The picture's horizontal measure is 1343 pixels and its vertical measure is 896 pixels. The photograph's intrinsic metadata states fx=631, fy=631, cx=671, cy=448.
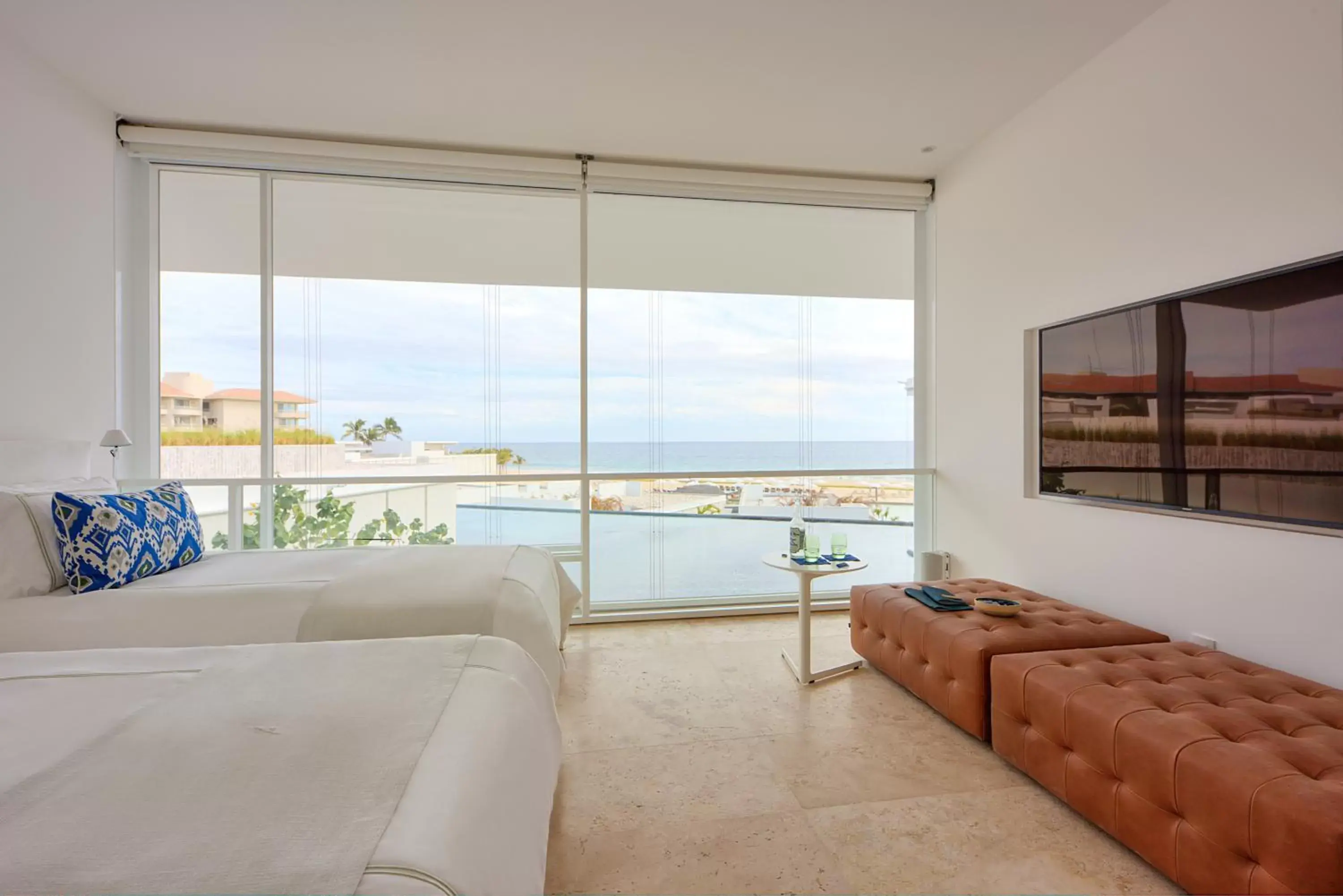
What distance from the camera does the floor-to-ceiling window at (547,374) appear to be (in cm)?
374

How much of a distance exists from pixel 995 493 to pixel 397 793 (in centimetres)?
356

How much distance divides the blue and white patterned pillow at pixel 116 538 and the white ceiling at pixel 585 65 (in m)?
1.99

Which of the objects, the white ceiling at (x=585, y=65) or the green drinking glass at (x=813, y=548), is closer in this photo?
Result: the white ceiling at (x=585, y=65)

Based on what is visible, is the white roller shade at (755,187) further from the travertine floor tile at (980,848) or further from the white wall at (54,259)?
the travertine floor tile at (980,848)

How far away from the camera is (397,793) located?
0.95 metres

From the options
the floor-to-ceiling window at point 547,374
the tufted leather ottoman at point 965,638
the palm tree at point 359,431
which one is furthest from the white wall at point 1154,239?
the palm tree at point 359,431

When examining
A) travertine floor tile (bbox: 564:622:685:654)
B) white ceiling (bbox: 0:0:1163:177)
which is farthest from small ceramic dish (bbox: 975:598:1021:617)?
white ceiling (bbox: 0:0:1163:177)

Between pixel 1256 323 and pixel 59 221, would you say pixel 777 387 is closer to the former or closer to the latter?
pixel 1256 323

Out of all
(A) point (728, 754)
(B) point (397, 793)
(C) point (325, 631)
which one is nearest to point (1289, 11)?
(A) point (728, 754)

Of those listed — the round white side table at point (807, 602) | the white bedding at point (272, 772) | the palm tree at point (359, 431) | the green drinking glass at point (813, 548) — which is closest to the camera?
the white bedding at point (272, 772)

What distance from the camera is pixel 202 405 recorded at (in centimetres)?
371

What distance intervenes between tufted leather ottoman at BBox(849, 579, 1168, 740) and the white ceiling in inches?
99.1

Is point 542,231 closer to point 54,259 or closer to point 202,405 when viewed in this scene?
point 202,405

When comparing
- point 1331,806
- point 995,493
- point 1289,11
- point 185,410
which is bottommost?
point 1331,806
